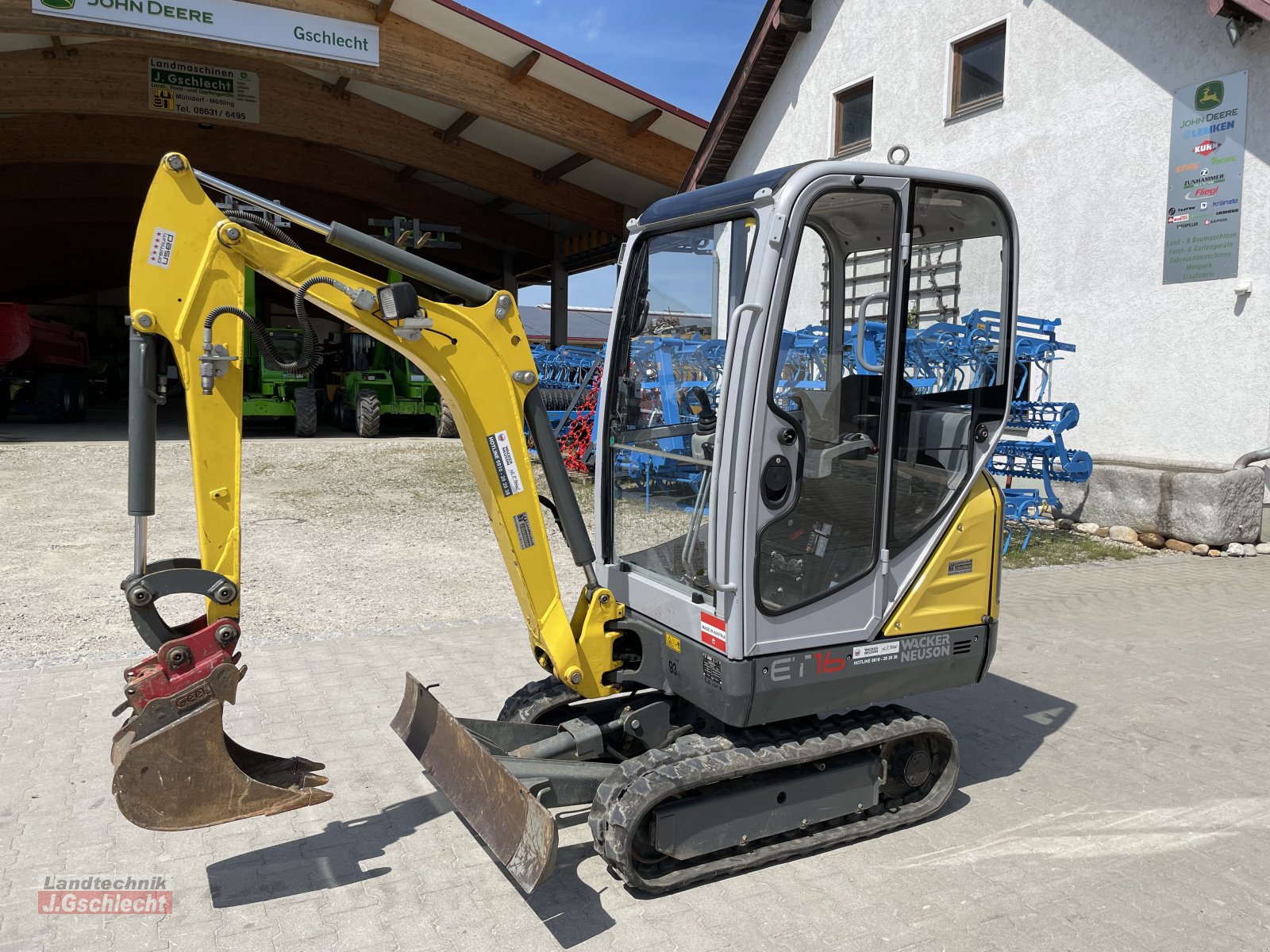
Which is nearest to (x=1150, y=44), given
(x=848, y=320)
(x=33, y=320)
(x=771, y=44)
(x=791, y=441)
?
(x=771, y=44)

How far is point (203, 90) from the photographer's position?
56.6 ft

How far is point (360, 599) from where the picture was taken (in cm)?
752

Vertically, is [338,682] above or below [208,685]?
below

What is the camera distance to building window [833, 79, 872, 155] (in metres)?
13.7

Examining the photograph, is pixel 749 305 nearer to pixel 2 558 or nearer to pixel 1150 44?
pixel 2 558

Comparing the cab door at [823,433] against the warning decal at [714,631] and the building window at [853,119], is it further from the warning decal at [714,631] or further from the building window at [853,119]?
the building window at [853,119]

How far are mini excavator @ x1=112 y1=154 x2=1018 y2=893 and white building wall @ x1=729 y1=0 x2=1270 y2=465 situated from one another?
279 inches

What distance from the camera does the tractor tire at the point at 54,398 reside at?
20.3 m

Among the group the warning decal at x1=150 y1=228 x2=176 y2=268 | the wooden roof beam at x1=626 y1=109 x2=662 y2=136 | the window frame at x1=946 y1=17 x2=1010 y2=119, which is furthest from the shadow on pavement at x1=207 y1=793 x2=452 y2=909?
the wooden roof beam at x1=626 y1=109 x2=662 y2=136

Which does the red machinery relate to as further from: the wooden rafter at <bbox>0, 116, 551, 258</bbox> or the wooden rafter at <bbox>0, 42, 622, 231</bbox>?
the wooden rafter at <bbox>0, 42, 622, 231</bbox>

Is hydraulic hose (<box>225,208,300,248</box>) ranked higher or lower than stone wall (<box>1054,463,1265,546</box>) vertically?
higher

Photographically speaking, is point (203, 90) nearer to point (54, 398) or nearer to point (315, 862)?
point (54, 398)

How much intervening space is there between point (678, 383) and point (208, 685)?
2083 mm

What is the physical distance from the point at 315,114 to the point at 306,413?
5617 millimetres
